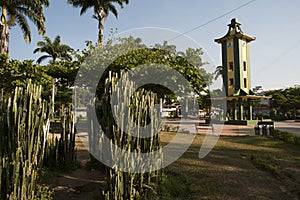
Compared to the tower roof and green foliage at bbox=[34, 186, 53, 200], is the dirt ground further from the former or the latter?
the tower roof

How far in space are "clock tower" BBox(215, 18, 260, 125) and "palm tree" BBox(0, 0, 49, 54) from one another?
17.0 meters

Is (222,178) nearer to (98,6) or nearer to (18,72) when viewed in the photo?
(18,72)

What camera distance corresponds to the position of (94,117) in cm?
524

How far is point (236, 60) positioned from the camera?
21953 mm

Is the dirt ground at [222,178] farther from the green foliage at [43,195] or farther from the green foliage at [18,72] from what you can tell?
the green foliage at [18,72]

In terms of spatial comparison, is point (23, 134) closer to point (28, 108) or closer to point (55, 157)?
point (28, 108)

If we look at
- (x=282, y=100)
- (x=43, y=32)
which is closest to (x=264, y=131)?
(x=43, y=32)

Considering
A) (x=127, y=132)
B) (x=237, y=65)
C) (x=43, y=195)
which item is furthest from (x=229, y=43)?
(x=43, y=195)

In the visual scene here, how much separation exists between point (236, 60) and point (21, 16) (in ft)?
65.4

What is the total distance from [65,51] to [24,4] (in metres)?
15.2

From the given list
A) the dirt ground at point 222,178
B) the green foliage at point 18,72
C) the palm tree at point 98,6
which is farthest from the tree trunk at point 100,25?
the dirt ground at point 222,178

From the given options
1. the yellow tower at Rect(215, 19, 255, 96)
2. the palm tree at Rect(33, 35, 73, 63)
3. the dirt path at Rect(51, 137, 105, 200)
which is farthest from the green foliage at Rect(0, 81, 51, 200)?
the palm tree at Rect(33, 35, 73, 63)

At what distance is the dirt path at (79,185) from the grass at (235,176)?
1415 mm

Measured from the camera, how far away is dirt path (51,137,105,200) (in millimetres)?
4336
